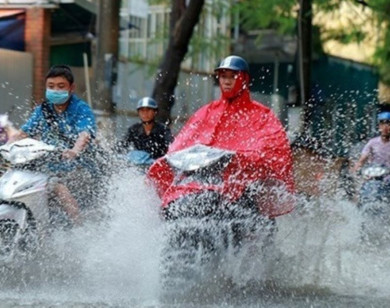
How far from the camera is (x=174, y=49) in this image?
15680 mm

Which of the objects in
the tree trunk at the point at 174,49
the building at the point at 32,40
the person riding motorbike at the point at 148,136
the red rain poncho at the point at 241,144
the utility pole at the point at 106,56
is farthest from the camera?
the building at the point at 32,40

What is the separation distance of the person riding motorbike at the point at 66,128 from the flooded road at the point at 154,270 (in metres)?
0.24

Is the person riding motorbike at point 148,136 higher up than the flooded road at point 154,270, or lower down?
higher up

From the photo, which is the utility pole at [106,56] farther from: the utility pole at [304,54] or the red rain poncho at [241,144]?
the red rain poncho at [241,144]

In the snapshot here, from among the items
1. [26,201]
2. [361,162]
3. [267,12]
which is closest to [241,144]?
[26,201]

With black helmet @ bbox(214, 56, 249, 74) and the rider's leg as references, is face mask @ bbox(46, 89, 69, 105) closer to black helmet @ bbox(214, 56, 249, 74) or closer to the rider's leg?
the rider's leg

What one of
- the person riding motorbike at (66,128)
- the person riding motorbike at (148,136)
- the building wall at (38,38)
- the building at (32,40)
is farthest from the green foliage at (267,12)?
the person riding motorbike at (66,128)

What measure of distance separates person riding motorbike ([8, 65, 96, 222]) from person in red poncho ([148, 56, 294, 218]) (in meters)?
0.69

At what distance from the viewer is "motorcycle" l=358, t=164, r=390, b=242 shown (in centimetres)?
1037

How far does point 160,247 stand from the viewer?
658cm

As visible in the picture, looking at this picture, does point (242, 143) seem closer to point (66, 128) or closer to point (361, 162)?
point (66, 128)

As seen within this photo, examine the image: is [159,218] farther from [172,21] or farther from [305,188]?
[172,21]

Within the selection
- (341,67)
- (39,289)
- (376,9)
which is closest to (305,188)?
(39,289)

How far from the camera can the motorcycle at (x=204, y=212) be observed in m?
6.38
